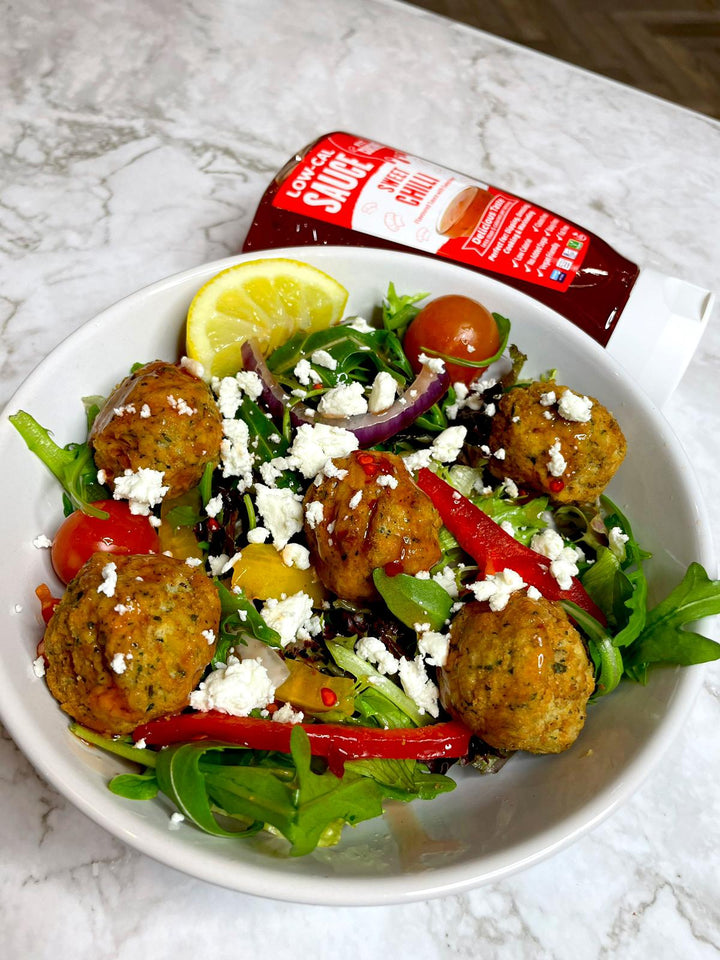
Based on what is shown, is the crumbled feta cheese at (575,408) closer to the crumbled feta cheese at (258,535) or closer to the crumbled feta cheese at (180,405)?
the crumbled feta cheese at (258,535)

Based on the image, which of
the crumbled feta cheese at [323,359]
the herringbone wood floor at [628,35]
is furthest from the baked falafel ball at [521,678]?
the herringbone wood floor at [628,35]

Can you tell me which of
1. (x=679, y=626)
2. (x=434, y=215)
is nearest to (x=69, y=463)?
(x=434, y=215)

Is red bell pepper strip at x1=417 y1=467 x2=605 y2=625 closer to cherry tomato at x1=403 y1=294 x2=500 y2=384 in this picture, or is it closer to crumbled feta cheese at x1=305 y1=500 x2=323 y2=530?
crumbled feta cheese at x1=305 y1=500 x2=323 y2=530

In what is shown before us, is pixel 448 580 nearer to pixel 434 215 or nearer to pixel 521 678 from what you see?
pixel 521 678

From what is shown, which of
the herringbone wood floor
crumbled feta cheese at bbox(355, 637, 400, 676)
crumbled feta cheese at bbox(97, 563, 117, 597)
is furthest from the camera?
the herringbone wood floor

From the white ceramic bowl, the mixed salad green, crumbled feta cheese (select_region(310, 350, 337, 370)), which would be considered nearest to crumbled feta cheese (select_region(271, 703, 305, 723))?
the mixed salad green

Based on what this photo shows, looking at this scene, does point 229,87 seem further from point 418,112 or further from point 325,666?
point 325,666

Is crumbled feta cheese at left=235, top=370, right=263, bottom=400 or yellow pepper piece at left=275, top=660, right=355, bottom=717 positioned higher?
crumbled feta cheese at left=235, top=370, right=263, bottom=400
